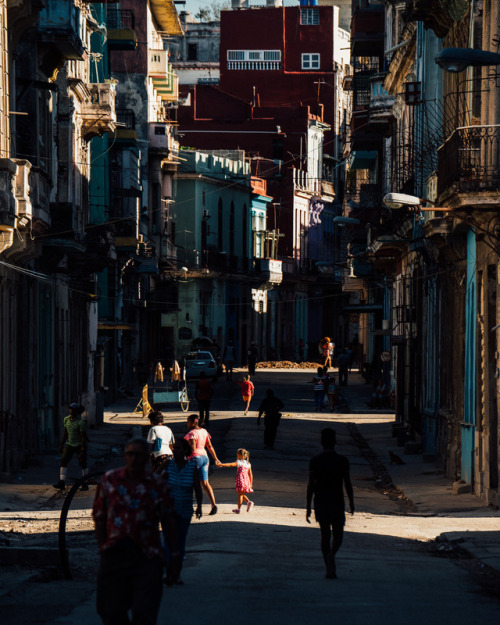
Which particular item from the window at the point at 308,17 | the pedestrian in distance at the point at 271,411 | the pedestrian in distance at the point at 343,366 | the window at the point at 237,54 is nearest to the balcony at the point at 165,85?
the pedestrian in distance at the point at 343,366

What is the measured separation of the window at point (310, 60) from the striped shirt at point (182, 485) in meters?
79.4

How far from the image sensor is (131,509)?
9.05 m

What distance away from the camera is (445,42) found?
26.6m

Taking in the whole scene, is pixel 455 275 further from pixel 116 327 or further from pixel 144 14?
pixel 144 14

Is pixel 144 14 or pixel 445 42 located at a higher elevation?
pixel 144 14

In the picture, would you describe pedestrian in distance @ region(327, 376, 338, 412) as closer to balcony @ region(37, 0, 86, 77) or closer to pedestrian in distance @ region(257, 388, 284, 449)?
pedestrian in distance @ region(257, 388, 284, 449)

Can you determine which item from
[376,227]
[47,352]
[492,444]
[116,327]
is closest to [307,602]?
[492,444]

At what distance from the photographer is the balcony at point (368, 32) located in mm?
45438

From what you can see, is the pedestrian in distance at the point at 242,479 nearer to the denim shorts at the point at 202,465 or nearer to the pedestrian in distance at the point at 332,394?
the denim shorts at the point at 202,465

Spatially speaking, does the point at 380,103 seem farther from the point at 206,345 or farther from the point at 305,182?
the point at 305,182

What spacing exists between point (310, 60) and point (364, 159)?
40.7 meters

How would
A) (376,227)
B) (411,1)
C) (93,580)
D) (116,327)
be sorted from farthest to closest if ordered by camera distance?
(116,327) → (376,227) → (411,1) → (93,580)

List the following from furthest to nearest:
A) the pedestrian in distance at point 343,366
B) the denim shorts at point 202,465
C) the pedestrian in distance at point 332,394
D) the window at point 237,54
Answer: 1. the window at point 237,54
2. the pedestrian in distance at point 343,366
3. the pedestrian in distance at point 332,394
4. the denim shorts at point 202,465

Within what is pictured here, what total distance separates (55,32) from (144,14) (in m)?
34.5
